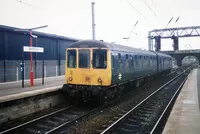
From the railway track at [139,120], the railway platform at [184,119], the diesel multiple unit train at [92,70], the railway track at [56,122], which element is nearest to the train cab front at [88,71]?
the diesel multiple unit train at [92,70]

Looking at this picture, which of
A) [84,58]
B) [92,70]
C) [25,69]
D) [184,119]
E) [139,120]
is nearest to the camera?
[184,119]

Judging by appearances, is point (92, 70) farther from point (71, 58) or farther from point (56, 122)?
point (56, 122)

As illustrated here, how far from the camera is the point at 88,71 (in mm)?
13508

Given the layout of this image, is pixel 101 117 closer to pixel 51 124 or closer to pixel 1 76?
pixel 51 124

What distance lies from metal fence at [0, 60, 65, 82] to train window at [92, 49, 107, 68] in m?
4.87

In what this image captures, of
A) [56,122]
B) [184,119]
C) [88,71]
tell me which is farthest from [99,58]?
[184,119]

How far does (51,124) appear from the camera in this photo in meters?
10.5

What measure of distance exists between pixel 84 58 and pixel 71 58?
820 millimetres

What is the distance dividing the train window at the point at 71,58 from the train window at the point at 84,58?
332 millimetres

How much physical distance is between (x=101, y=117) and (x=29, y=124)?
295cm

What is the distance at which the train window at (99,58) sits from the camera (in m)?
13.4

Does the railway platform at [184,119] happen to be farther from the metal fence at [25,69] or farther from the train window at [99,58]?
the metal fence at [25,69]

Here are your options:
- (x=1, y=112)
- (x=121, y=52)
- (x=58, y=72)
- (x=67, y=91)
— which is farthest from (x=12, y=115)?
(x=58, y=72)

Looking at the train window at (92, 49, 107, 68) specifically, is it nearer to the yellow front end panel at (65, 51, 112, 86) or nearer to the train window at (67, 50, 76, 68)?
the yellow front end panel at (65, 51, 112, 86)
